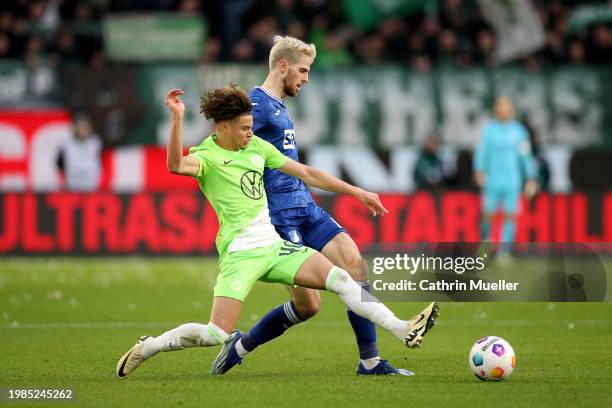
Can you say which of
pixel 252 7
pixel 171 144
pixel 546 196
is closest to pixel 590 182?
pixel 546 196

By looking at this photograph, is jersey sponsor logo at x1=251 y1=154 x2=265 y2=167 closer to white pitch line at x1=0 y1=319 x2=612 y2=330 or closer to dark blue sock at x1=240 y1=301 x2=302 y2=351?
dark blue sock at x1=240 y1=301 x2=302 y2=351

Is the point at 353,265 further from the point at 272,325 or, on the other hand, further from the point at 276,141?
the point at 276,141

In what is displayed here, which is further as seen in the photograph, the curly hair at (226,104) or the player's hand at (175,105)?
the curly hair at (226,104)

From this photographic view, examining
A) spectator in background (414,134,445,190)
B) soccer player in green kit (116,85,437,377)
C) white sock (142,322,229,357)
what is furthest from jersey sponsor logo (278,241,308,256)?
spectator in background (414,134,445,190)

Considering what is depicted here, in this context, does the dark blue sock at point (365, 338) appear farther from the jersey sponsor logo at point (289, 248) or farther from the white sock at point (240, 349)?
the white sock at point (240, 349)

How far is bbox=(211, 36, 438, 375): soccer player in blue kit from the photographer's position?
8297 mm

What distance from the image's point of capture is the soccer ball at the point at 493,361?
775 cm

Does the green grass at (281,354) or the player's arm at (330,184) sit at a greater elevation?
the player's arm at (330,184)

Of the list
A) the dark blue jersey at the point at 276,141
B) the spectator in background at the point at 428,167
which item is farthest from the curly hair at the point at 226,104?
the spectator in background at the point at 428,167

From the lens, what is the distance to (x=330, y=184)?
7.77 meters

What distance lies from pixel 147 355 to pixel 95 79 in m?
14.0

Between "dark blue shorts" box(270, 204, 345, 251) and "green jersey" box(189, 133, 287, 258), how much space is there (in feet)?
1.74

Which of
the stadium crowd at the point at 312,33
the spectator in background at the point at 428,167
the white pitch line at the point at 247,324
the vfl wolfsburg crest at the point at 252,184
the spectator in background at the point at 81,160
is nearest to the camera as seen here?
the vfl wolfsburg crest at the point at 252,184

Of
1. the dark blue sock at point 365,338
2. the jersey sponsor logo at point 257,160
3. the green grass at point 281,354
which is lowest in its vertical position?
the green grass at point 281,354
